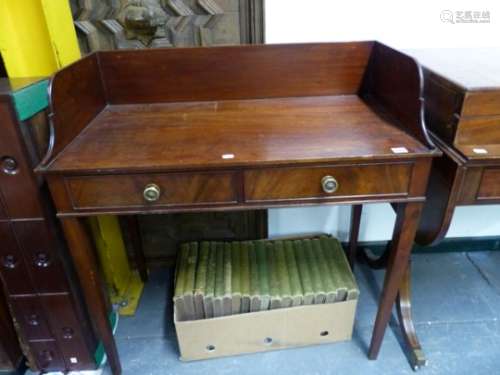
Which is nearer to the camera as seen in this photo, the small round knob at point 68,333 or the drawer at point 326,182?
the drawer at point 326,182

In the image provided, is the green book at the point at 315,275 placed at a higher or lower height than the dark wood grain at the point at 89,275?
lower

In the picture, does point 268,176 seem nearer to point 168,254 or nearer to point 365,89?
point 365,89

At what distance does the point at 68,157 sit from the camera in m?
0.90

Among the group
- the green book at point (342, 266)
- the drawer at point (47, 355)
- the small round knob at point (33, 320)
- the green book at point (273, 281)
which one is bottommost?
the drawer at point (47, 355)

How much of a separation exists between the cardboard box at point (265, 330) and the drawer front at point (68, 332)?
11.8 inches

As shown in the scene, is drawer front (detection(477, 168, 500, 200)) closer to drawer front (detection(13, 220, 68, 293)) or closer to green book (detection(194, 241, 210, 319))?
green book (detection(194, 241, 210, 319))

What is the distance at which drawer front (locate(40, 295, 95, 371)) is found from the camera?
1140mm

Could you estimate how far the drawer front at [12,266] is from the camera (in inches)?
40.3

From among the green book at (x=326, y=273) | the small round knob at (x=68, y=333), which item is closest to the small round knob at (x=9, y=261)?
the small round knob at (x=68, y=333)

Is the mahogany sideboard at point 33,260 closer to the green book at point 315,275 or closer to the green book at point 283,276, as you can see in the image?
the green book at point 283,276

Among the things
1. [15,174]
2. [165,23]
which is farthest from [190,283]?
[165,23]

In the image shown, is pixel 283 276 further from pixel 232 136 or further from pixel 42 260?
pixel 42 260

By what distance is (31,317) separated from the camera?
3.82ft

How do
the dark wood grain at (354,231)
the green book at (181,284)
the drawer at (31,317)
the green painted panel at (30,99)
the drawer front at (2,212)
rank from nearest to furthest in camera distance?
the green painted panel at (30,99)
the drawer front at (2,212)
the drawer at (31,317)
the green book at (181,284)
the dark wood grain at (354,231)
